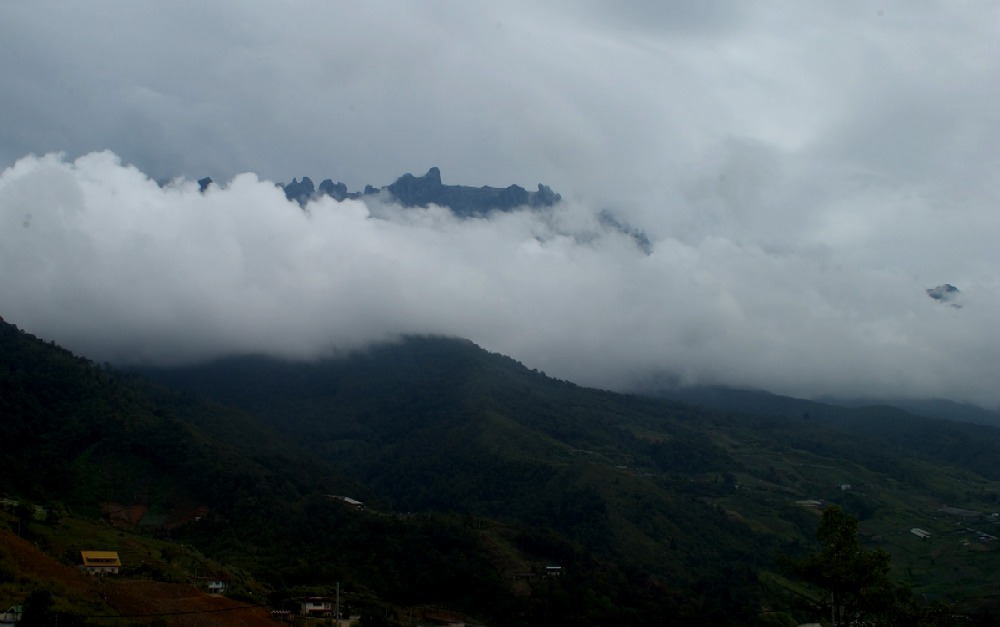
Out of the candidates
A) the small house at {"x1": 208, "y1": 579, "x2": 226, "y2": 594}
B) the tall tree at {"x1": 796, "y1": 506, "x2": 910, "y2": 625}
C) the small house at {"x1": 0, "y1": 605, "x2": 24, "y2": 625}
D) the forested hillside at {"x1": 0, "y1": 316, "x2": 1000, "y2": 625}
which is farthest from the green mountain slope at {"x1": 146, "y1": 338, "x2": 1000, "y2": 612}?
the small house at {"x1": 0, "y1": 605, "x2": 24, "y2": 625}

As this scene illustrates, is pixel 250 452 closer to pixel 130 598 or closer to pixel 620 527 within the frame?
pixel 620 527

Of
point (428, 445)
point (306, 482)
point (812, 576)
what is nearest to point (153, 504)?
point (306, 482)

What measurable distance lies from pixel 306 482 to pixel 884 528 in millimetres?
83503

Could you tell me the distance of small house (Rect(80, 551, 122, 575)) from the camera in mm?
57353

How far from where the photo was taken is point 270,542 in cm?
9212

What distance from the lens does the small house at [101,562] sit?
57.4 meters

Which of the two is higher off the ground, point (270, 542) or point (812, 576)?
point (812, 576)

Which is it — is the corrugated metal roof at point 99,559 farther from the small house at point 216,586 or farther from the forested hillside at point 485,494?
the small house at point 216,586

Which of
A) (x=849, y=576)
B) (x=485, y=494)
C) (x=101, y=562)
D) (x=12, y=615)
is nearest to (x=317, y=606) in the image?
(x=101, y=562)

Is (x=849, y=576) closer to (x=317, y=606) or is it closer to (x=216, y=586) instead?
(x=317, y=606)

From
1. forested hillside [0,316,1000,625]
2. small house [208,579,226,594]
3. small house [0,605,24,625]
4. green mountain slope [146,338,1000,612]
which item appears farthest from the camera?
green mountain slope [146,338,1000,612]

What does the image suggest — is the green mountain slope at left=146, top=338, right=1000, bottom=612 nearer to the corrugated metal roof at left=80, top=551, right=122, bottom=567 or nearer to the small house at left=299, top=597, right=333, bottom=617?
the small house at left=299, top=597, right=333, bottom=617

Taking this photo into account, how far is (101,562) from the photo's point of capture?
58.8 metres

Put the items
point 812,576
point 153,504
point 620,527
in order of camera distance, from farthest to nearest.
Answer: point 620,527 < point 153,504 < point 812,576
